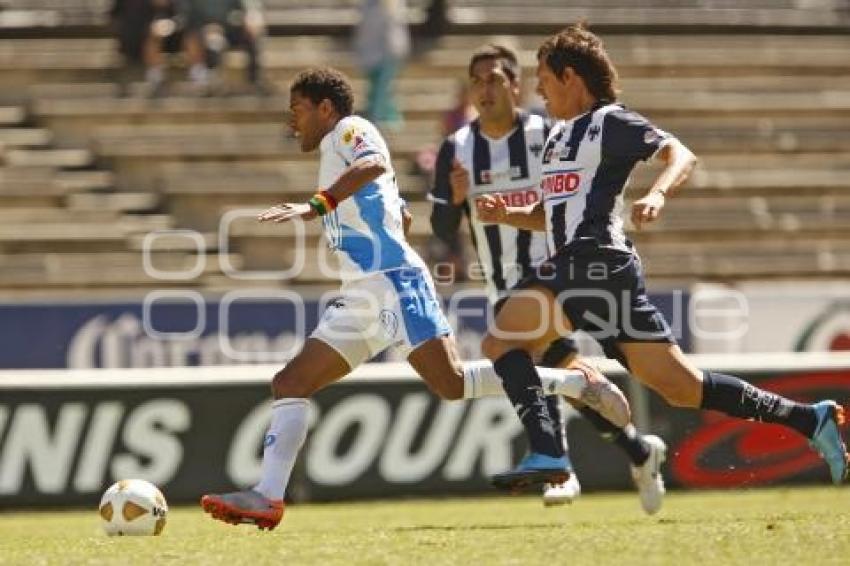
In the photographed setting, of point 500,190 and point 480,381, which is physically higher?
point 500,190

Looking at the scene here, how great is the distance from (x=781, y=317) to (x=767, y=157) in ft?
12.5

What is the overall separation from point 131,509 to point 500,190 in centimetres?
289

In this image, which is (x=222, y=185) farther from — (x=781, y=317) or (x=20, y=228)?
(x=781, y=317)

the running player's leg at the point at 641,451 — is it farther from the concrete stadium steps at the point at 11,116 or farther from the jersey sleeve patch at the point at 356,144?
the concrete stadium steps at the point at 11,116

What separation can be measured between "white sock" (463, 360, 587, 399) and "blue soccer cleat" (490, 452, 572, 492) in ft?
1.75

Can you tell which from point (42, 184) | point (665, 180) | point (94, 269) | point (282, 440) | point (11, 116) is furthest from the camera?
point (11, 116)

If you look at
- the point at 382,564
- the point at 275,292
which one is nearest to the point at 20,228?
the point at 275,292

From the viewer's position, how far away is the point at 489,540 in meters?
7.96

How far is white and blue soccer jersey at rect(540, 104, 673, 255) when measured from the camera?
8.38m

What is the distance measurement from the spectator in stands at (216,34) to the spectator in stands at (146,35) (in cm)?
26

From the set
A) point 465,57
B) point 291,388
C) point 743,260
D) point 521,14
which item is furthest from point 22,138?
point 291,388

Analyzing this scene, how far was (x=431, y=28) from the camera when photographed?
2042 cm

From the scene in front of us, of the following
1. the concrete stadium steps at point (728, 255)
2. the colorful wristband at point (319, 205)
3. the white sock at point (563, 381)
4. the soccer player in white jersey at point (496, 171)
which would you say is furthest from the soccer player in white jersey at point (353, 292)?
the concrete stadium steps at point (728, 255)

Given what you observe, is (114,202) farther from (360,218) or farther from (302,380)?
(302,380)
